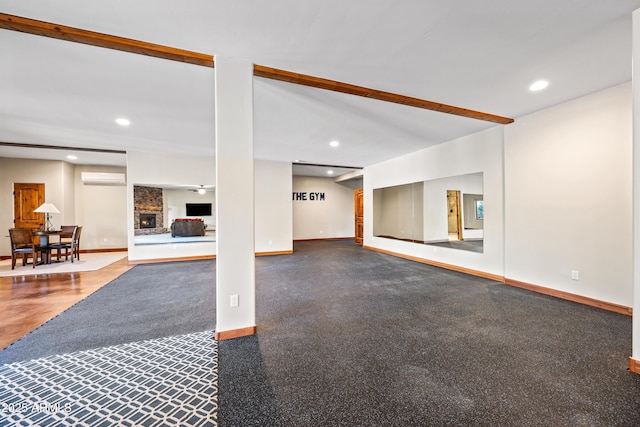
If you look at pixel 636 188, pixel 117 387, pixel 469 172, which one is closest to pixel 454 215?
Result: pixel 469 172

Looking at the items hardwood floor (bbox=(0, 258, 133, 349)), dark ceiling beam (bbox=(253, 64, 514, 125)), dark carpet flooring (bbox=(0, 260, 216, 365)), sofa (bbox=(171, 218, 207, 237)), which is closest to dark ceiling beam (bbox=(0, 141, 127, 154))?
sofa (bbox=(171, 218, 207, 237))

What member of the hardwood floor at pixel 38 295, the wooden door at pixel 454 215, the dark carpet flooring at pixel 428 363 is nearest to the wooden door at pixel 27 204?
the hardwood floor at pixel 38 295

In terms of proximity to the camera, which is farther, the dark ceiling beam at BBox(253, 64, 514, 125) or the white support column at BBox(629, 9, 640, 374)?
the dark ceiling beam at BBox(253, 64, 514, 125)

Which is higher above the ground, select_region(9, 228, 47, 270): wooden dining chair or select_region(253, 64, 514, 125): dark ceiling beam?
select_region(253, 64, 514, 125): dark ceiling beam

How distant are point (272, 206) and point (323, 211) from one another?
3631mm

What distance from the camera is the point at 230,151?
2.43 meters

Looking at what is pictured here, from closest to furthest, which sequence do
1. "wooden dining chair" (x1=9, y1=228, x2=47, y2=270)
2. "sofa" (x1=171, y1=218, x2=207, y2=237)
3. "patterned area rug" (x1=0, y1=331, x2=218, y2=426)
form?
"patterned area rug" (x1=0, y1=331, x2=218, y2=426) < "wooden dining chair" (x1=9, y1=228, x2=47, y2=270) < "sofa" (x1=171, y1=218, x2=207, y2=237)

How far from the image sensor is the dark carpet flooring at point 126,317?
7.66ft

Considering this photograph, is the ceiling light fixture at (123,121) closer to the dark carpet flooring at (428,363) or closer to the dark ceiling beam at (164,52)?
the dark ceiling beam at (164,52)

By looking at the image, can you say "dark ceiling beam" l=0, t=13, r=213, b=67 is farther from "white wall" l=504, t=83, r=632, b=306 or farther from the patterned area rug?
"white wall" l=504, t=83, r=632, b=306

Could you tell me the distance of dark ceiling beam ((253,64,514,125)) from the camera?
105 inches

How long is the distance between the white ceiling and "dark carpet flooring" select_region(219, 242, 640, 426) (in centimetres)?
280

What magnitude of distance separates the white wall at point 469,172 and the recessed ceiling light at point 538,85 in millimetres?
1348

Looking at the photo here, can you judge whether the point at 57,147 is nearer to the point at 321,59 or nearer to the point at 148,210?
the point at 148,210
